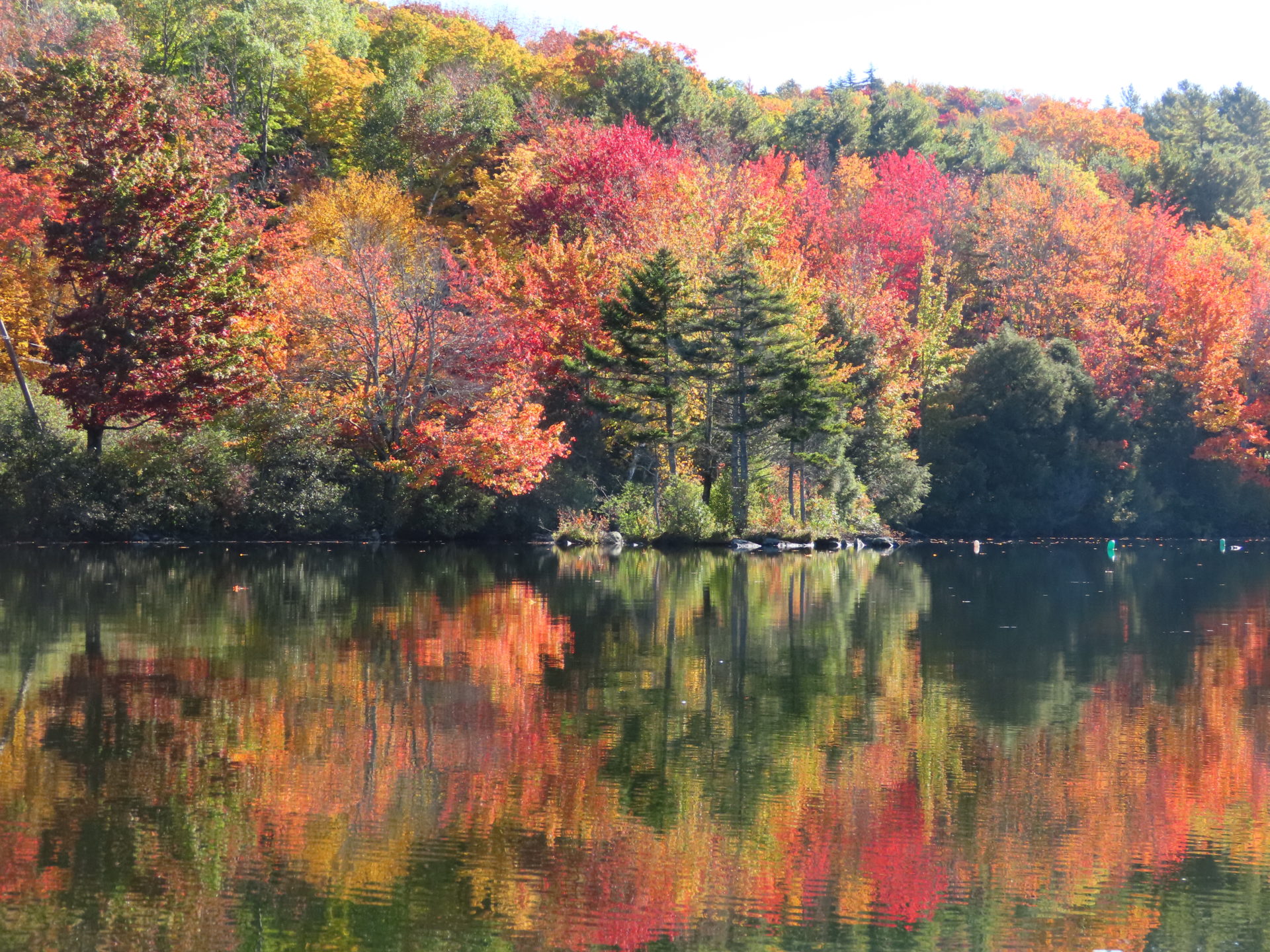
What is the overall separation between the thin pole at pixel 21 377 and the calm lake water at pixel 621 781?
19.3 metres

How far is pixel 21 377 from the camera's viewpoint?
40281 millimetres

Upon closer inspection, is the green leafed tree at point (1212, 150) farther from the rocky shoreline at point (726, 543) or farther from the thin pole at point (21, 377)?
the thin pole at point (21, 377)

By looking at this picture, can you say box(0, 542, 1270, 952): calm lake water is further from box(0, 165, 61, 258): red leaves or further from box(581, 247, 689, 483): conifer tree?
box(0, 165, 61, 258): red leaves

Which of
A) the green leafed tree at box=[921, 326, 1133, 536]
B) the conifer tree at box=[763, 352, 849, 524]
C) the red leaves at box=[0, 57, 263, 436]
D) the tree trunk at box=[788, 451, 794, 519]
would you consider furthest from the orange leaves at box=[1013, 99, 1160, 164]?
the red leaves at box=[0, 57, 263, 436]

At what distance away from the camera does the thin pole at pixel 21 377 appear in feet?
131

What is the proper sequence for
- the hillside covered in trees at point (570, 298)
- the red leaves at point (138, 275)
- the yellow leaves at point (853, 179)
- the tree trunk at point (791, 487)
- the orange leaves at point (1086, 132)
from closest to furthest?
1. the red leaves at point (138, 275)
2. the hillside covered in trees at point (570, 298)
3. the tree trunk at point (791, 487)
4. the yellow leaves at point (853, 179)
5. the orange leaves at point (1086, 132)

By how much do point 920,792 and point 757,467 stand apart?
3555cm

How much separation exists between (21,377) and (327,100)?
3036cm

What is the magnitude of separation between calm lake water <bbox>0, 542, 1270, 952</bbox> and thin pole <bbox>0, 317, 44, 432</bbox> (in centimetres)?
1934

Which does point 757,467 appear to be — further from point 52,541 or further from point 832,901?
point 832,901

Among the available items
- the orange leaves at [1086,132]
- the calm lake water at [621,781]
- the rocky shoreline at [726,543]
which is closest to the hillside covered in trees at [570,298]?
the rocky shoreline at [726,543]

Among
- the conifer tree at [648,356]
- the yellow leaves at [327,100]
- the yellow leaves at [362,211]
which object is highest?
the yellow leaves at [327,100]

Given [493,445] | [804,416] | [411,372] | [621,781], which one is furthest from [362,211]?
[621,781]

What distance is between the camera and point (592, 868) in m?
9.16
